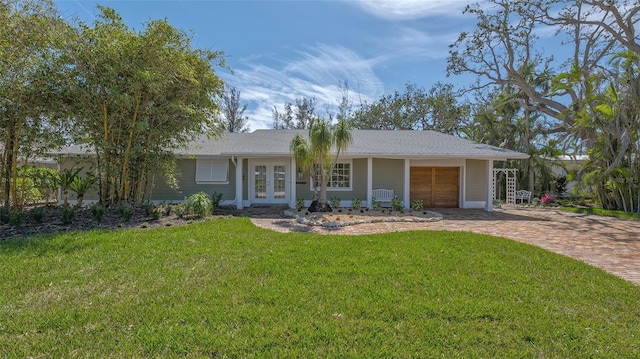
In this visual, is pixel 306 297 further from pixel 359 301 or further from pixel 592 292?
pixel 592 292

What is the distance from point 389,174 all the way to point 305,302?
10272 mm

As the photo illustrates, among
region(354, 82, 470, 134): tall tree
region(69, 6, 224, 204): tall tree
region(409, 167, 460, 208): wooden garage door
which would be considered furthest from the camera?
region(354, 82, 470, 134): tall tree

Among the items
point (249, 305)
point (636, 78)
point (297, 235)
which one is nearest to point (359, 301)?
point (249, 305)

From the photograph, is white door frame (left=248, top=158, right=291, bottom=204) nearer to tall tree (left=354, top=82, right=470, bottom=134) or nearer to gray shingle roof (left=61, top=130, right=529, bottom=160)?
gray shingle roof (left=61, top=130, right=529, bottom=160)

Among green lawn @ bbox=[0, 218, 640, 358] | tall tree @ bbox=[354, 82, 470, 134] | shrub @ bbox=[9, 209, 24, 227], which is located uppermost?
tall tree @ bbox=[354, 82, 470, 134]

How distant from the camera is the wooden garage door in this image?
13531 mm

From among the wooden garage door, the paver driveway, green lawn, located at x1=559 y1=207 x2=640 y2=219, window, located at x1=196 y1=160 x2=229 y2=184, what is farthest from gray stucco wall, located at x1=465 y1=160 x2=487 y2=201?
window, located at x1=196 y1=160 x2=229 y2=184

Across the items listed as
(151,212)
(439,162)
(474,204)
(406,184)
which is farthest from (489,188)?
(151,212)

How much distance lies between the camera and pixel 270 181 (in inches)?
526

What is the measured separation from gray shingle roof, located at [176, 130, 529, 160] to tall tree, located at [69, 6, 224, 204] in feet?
6.09

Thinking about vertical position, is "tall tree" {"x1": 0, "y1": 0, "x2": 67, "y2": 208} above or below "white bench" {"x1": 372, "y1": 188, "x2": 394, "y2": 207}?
above

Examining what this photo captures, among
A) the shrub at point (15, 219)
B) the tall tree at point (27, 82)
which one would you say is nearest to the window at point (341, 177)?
the tall tree at point (27, 82)

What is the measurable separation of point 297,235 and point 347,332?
4.26 m

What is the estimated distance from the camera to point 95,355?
251cm
